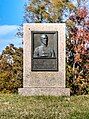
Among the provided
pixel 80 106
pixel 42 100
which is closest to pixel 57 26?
pixel 42 100

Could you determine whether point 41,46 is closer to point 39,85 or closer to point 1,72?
point 39,85

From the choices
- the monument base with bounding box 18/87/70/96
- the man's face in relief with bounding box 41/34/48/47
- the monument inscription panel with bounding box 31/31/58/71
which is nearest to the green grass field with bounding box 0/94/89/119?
the monument base with bounding box 18/87/70/96

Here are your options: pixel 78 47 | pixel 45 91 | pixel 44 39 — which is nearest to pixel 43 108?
pixel 45 91

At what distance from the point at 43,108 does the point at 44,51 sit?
4.32 meters

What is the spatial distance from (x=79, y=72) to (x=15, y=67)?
12.7 ft

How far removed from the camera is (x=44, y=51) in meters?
15.6

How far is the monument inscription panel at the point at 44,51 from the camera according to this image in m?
15.6

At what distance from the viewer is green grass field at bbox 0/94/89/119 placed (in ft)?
33.1

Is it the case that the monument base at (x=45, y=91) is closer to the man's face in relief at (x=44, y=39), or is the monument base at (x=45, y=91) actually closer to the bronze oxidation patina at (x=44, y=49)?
the bronze oxidation patina at (x=44, y=49)

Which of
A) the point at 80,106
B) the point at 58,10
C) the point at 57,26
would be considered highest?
the point at 58,10

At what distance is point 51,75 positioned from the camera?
1566cm

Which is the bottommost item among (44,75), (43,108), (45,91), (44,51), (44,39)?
(43,108)

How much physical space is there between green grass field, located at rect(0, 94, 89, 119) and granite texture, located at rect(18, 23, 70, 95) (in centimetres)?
90

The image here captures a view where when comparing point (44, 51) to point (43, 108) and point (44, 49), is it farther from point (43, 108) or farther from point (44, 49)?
point (43, 108)
